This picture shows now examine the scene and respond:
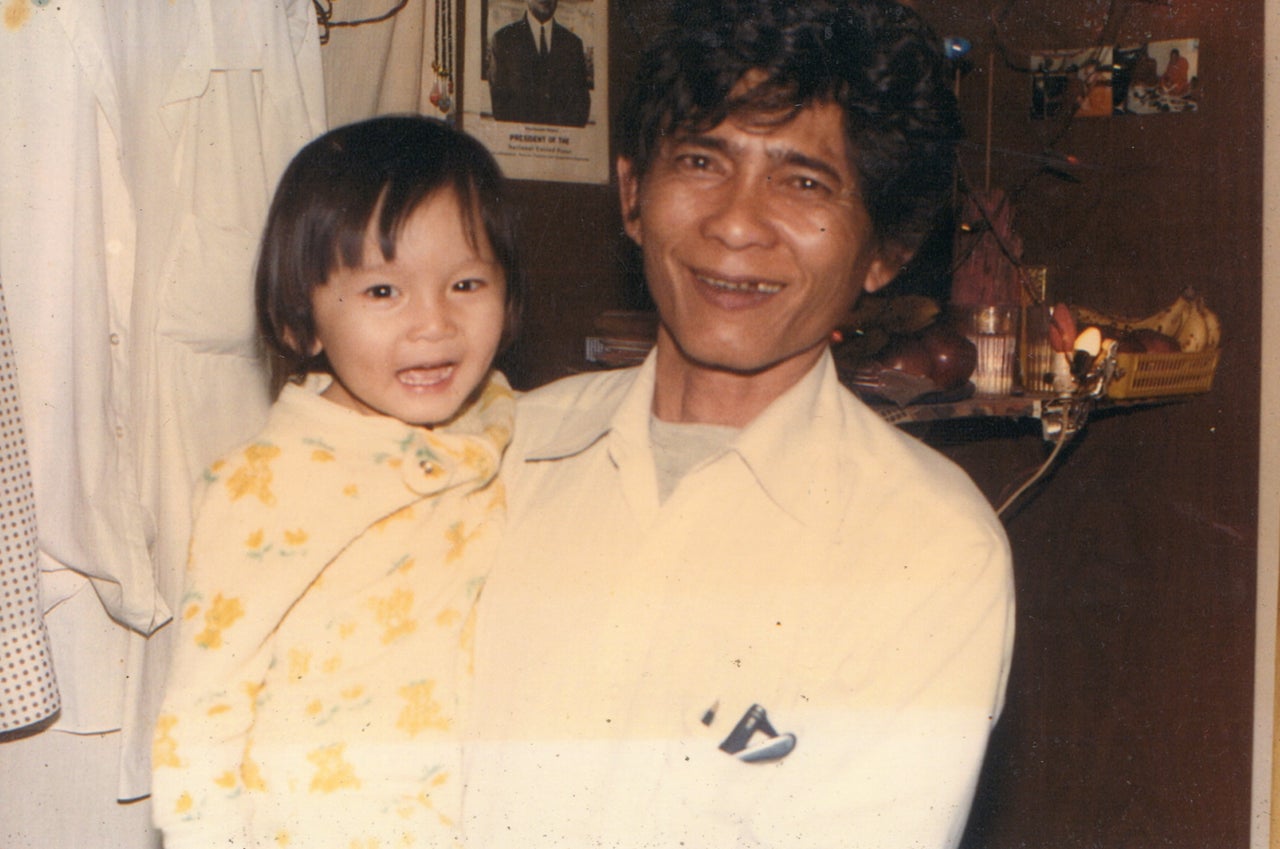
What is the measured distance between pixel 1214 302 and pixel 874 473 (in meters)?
1.71

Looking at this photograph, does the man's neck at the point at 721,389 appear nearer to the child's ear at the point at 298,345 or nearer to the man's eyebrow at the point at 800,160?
the man's eyebrow at the point at 800,160

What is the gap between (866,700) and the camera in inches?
42.8

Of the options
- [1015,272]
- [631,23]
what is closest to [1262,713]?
[1015,272]

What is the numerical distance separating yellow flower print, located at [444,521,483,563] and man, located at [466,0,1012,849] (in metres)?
0.05

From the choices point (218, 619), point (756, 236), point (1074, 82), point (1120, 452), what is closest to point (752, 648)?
point (756, 236)

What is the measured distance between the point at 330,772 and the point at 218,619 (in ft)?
0.68

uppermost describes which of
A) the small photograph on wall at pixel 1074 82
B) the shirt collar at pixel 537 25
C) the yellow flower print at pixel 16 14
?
the shirt collar at pixel 537 25

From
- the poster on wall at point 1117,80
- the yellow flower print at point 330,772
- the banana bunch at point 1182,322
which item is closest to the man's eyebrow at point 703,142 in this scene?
the yellow flower print at point 330,772

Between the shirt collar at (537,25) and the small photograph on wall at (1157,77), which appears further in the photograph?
the small photograph on wall at (1157,77)

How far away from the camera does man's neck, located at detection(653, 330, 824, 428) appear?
4.45 ft

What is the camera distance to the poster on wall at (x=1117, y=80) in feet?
8.34

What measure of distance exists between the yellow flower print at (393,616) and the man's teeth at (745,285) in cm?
50

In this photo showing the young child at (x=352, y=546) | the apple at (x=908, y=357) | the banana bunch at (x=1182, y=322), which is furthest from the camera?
the banana bunch at (x=1182, y=322)

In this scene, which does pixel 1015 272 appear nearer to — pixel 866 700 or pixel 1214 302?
pixel 1214 302
